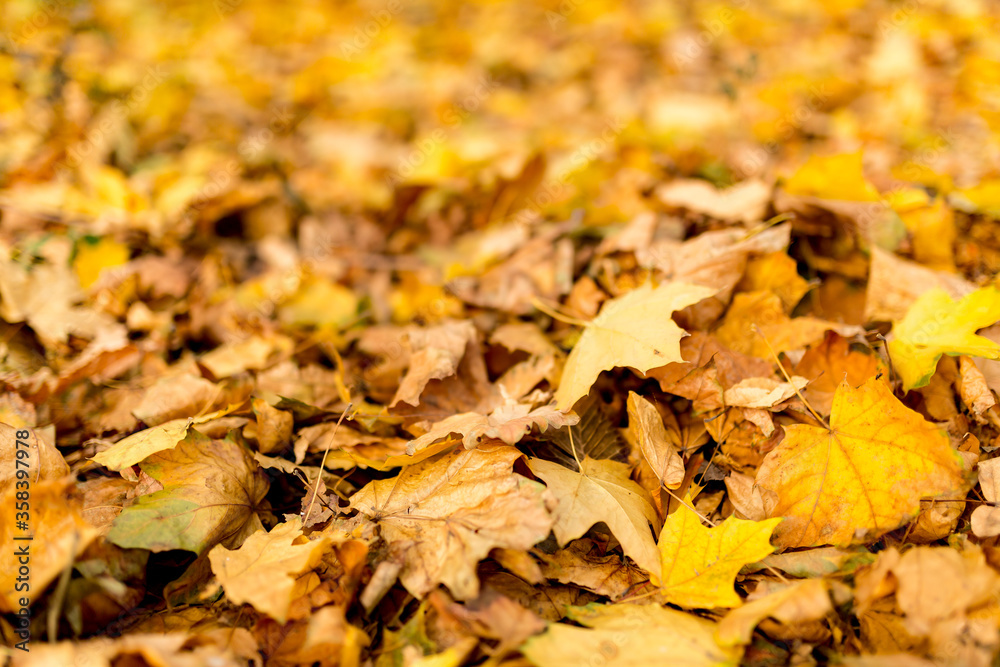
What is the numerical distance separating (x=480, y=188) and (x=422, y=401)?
1270 millimetres

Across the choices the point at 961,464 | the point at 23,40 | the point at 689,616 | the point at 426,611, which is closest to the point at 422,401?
the point at 426,611

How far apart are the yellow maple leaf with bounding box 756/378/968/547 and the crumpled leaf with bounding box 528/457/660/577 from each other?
0.27 m

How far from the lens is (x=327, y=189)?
273 cm

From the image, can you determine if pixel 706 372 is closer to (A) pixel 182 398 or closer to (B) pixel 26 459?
(A) pixel 182 398

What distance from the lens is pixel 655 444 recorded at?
1215 mm

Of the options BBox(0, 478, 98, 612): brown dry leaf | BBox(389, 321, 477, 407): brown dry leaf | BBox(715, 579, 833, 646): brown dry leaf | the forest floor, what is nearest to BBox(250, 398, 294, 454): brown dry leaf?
the forest floor

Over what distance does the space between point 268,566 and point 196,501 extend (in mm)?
257

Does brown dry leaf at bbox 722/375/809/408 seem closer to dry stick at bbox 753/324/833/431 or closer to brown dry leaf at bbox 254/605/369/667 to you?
dry stick at bbox 753/324/833/431

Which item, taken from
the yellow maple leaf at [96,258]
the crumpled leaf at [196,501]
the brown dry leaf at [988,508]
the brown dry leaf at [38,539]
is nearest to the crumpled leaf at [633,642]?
the brown dry leaf at [988,508]

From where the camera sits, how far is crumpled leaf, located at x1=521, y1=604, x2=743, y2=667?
2.97 ft

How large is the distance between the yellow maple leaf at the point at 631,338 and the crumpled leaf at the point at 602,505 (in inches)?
5.8

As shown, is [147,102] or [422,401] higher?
[147,102]

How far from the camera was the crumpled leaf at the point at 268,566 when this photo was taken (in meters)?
0.95

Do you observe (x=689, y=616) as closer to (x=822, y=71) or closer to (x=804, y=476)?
(x=804, y=476)
